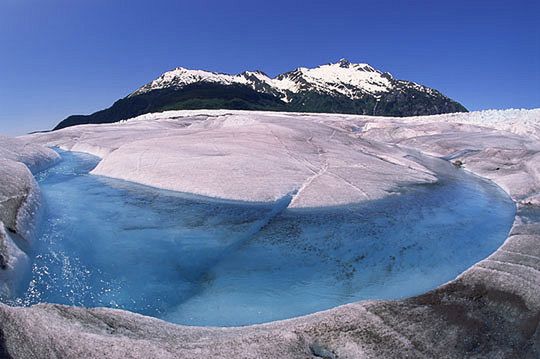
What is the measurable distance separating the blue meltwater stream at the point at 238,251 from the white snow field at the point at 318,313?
0.83m

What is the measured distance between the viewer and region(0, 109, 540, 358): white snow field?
3982 millimetres

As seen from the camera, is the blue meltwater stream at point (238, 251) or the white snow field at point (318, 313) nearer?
the white snow field at point (318, 313)

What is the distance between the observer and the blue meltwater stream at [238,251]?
636 centimetres

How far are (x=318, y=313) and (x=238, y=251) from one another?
3.48m

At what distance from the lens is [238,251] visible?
328 inches

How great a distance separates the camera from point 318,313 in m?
5.15

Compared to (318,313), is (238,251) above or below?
above

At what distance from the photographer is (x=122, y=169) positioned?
49.2ft

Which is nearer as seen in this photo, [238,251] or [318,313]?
[318,313]

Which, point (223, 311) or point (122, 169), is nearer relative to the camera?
point (223, 311)

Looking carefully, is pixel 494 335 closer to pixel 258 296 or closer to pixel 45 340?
pixel 258 296

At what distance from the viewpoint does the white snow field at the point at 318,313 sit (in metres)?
3.98

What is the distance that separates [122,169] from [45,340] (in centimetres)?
1197

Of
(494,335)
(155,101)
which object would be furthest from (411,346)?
(155,101)
